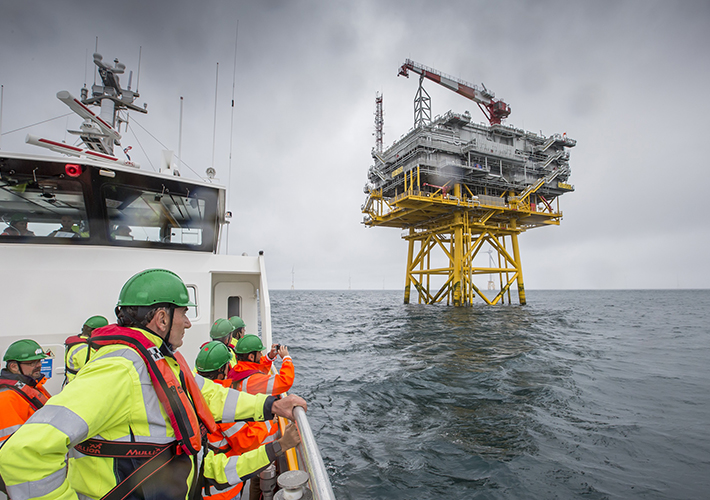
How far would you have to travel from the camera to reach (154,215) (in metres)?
5.22

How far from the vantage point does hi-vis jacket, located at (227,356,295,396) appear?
295 cm

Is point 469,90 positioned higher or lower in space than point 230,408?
higher

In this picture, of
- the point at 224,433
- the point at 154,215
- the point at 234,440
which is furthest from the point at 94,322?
the point at 234,440

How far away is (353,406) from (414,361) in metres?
3.70

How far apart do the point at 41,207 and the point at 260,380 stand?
3997mm

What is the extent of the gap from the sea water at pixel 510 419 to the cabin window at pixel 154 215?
3955mm

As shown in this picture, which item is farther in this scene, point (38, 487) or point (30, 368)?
point (30, 368)

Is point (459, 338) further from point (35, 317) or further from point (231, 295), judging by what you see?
point (35, 317)

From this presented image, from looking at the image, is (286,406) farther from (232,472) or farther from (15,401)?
(15,401)

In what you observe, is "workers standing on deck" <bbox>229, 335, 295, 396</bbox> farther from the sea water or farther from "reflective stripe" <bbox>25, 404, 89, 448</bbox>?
the sea water

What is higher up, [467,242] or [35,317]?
[467,242]

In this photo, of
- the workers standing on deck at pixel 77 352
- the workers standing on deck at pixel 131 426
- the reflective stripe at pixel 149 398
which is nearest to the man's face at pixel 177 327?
the workers standing on deck at pixel 131 426

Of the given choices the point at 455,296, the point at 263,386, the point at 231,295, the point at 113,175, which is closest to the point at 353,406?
the point at 231,295

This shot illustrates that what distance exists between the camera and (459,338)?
1364cm
